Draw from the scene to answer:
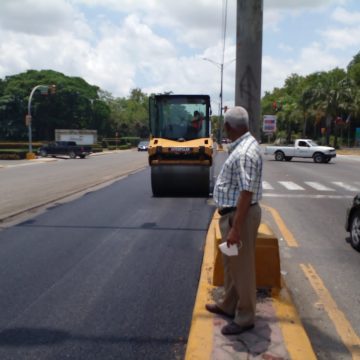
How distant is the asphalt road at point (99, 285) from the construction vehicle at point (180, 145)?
358 centimetres

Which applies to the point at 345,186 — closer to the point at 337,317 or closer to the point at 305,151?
the point at 337,317

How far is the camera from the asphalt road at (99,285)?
449 centimetres

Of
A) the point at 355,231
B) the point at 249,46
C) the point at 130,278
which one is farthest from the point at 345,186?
the point at 130,278

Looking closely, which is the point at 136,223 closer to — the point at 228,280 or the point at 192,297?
the point at 192,297

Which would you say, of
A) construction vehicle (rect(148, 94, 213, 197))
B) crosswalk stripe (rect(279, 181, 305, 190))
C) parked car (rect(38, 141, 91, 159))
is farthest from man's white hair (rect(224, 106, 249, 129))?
parked car (rect(38, 141, 91, 159))

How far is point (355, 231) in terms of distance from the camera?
8.28 m

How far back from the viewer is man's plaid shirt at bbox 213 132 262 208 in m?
3.95

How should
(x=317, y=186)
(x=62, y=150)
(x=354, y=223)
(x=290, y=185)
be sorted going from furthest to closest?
(x=62, y=150), (x=290, y=185), (x=317, y=186), (x=354, y=223)

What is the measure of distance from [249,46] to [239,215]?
280 cm

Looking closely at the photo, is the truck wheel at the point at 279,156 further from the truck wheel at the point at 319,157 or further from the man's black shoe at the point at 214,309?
the man's black shoe at the point at 214,309

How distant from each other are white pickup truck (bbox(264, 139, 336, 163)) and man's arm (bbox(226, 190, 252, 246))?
35328 mm

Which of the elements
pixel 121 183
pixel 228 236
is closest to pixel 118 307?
pixel 228 236

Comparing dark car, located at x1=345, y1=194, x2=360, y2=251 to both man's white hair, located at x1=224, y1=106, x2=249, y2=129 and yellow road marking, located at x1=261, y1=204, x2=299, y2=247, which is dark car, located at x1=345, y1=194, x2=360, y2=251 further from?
man's white hair, located at x1=224, y1=106, x2=249, y2=129

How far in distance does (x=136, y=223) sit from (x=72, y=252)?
9.13 ft
